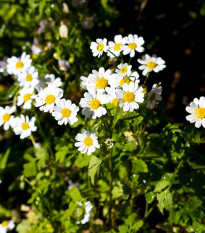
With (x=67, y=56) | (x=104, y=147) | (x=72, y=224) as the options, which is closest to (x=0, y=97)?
(x=67, y=56)

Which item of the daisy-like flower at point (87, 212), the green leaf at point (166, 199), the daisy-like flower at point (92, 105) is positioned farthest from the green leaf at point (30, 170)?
the green leaf at point (166, 199)

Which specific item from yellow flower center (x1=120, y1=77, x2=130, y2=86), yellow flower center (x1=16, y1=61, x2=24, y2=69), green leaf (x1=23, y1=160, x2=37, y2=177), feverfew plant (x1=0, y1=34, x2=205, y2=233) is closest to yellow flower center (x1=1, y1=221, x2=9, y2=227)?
feverfew plant (x1=0, y1=34, x2=205, y2=233)

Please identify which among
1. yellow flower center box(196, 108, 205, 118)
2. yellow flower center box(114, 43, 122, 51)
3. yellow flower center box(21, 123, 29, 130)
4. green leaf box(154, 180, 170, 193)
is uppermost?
yellow flower center box(114, 43, 122, 51)

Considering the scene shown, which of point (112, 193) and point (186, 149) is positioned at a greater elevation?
point (186, 149)

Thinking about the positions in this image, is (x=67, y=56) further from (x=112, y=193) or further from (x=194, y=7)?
(x=194, y=7)

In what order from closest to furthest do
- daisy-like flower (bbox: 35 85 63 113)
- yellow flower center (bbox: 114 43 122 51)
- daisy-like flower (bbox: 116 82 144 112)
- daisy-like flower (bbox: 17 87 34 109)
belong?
daisy-like flower (bbox: 116 82 144 112) < daisy-like flower (bbox: 35 85 63 113) < yellow flower center (bbox: 114 43 122 51) < daisy-like flower (bbox: 17 87 34 109)

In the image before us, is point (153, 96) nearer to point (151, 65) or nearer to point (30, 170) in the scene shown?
point (151, 65)

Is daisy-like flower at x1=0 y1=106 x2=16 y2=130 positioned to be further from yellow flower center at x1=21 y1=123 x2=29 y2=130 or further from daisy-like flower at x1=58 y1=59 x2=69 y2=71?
daisy-like flower at x1=58 y1=59 x2=69 y2=71

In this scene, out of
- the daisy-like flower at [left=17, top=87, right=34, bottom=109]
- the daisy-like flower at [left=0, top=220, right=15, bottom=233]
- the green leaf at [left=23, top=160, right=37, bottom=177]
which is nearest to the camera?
the daisy-like flower at [left=17, top=87, right=34, bottom=109]
